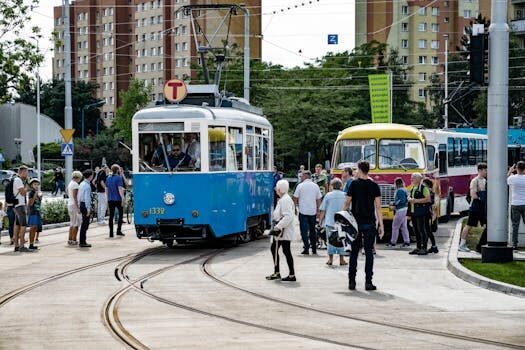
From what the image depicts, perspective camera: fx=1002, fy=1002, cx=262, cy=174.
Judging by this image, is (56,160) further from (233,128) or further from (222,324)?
(222,324)

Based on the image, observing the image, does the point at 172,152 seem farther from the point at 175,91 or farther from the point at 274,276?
the point at 274,276

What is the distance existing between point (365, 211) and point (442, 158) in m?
16.7

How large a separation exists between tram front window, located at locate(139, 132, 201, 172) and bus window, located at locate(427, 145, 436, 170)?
8.51 meters

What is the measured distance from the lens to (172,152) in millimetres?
21203

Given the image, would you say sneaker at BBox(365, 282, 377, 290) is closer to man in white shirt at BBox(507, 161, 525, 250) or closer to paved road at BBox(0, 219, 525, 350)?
paved road at BBox(0, 219, 525, 350)

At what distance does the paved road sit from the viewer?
10289mm

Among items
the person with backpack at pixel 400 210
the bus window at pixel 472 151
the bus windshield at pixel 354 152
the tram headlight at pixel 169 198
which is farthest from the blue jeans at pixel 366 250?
the bus window at pixel 472 151

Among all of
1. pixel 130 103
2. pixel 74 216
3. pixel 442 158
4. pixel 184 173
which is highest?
pixel 130 103

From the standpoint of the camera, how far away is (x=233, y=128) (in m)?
22.2

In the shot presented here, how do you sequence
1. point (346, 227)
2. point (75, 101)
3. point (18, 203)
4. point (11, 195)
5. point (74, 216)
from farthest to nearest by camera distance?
point (75, 101) < point (74, 216) < point (11, 195) < point (18, 203) < point (346, 227)

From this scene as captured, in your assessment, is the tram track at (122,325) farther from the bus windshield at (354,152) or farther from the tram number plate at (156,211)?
the bus windshield at (354,152)

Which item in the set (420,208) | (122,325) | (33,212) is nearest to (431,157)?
(420,208)

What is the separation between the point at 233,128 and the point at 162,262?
13.5 ft

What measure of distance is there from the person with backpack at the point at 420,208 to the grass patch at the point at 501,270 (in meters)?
2.04
